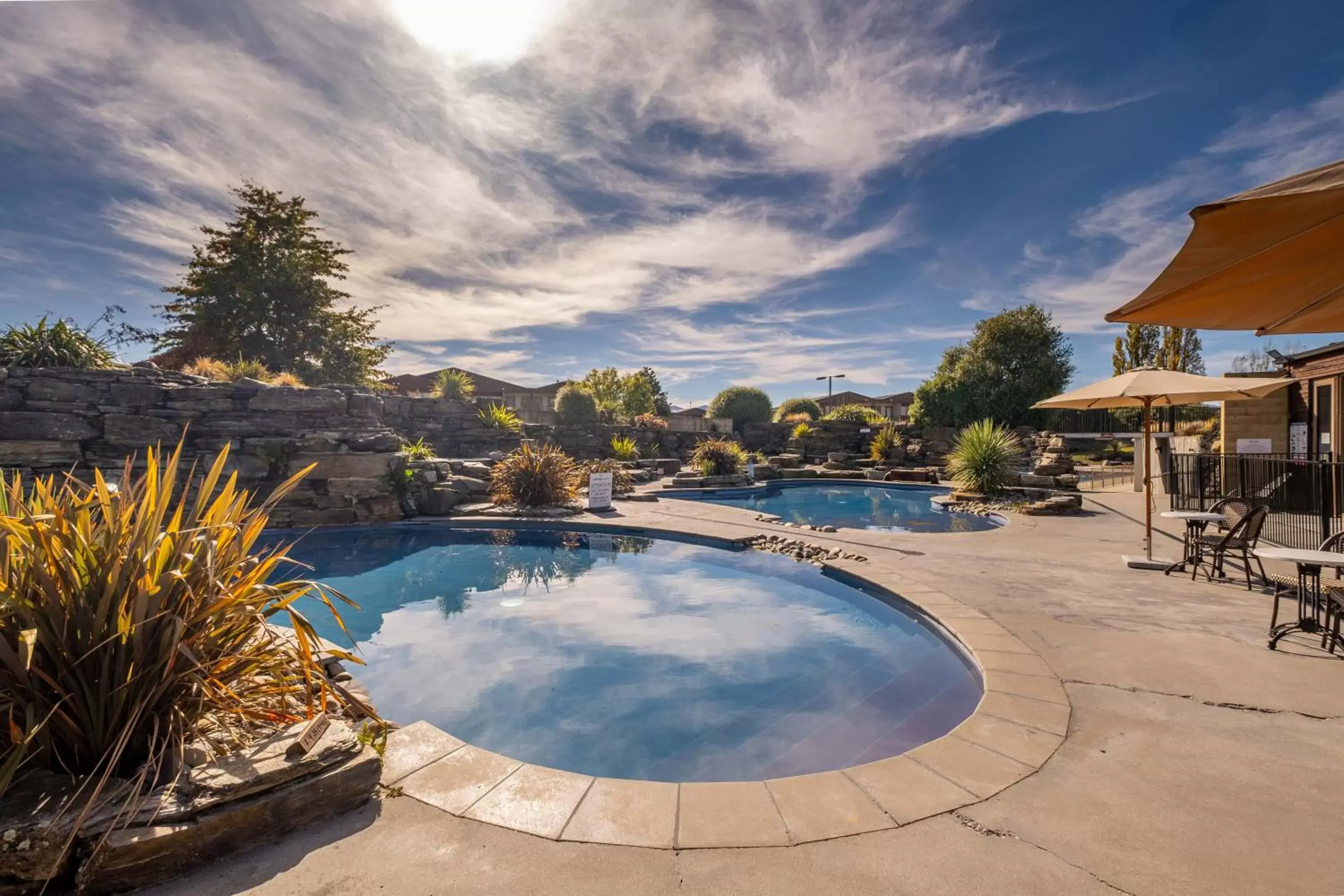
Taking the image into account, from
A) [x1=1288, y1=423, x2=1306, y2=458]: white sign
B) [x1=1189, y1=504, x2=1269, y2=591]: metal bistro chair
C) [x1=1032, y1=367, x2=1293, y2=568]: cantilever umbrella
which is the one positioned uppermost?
[x1=1032, y1=367, x2=1293, y2=568]: cantilever umbrella

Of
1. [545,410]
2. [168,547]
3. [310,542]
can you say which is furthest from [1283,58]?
[545,410]

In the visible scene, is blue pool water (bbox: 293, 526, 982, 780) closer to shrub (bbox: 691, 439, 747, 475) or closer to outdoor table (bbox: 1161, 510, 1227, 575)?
outdoor table (bbox: 1161, 510, 1227, 575)

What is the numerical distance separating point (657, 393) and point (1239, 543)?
32022mm

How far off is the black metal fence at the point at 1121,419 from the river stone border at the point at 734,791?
2121 cm

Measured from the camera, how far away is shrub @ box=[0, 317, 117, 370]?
9164 millimetres

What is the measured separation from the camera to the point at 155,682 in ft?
6.24

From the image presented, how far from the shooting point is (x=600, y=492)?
987 cm

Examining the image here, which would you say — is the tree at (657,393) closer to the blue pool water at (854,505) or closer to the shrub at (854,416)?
the shrub at (854,416)

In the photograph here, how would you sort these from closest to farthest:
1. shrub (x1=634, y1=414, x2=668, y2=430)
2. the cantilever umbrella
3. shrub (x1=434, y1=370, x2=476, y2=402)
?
the cantilever umbrella → shrub (x1=434, y1=370, x2=476, y2=402) → shrub (x1=634, y1=414, x2=668, y2=430)

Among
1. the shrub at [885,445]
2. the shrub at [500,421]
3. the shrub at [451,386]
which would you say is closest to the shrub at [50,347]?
the shrub at [451,386]

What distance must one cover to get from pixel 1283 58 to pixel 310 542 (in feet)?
50.8

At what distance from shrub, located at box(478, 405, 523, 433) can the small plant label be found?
46.6 feet

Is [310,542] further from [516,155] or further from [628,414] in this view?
[628,414]

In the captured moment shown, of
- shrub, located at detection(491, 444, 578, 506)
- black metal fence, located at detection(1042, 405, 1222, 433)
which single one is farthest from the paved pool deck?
black metal fence, located at detection(1042, 405, 1222, 433)
